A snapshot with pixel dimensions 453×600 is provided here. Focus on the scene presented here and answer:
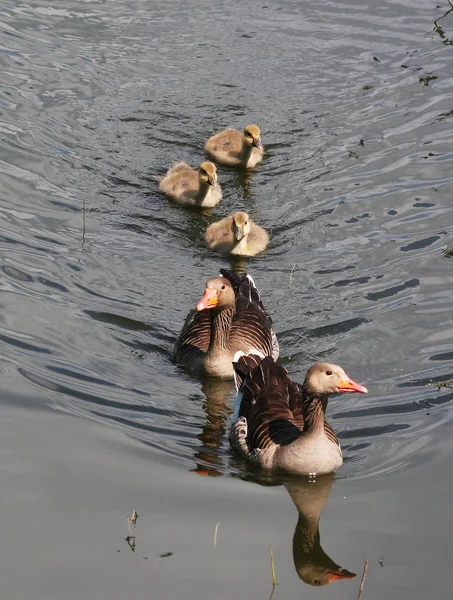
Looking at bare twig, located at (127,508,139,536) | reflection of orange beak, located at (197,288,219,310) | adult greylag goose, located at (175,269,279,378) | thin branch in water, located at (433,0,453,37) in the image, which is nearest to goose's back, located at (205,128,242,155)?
adult greylag goose, located at (175,269,279,378)

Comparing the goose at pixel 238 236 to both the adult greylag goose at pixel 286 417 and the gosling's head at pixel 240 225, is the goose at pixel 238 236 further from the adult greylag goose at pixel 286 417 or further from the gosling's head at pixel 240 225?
the adult greylag goose at pixel 286 417

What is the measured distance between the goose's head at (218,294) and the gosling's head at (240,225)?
6.90 feet

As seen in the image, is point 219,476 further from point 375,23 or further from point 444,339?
point 375,23

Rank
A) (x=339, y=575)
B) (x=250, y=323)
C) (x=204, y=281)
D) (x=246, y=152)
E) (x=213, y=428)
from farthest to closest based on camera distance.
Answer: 1. (x=246, y=152)
2. (x=204, y=281)
3. (x=250, y=323)
4. (x=213, y=428)
5. (x=339, y=575)

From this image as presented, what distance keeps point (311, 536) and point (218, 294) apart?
9.58 feet

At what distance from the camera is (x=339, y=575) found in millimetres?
6133

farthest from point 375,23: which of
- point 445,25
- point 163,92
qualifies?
point 163,92

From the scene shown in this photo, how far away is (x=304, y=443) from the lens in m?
7.39

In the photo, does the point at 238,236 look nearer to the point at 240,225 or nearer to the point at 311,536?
the point at 240,225

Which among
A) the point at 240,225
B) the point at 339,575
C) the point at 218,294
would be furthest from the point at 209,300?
the point at 339,575

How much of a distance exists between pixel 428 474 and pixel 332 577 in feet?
4.57

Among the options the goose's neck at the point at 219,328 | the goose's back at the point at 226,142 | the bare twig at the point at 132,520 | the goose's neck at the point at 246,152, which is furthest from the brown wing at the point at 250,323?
the goose's back at the point at 226,142

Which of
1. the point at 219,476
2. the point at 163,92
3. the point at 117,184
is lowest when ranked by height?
the point at 219,476

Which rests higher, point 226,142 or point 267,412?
point 226,142
